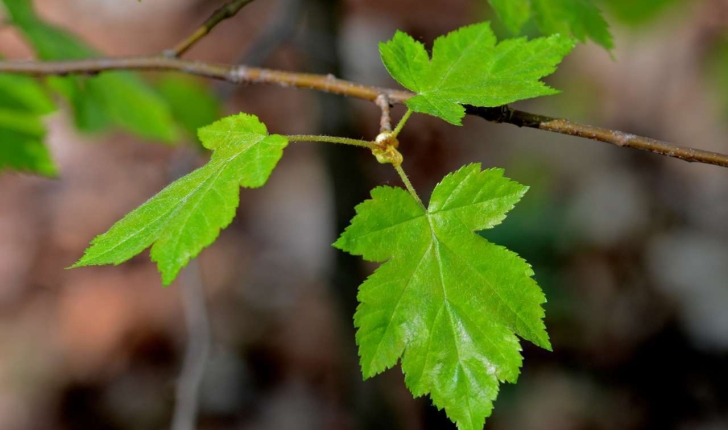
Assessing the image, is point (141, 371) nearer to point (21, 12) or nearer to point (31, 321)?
point (31, 321)

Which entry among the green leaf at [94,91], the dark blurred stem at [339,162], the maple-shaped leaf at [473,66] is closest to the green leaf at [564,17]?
the maple-shaped leaf at [473,66]

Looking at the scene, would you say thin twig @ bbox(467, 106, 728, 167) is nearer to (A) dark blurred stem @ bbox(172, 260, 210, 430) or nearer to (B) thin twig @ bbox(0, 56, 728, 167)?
(B) thin twig @ bbox(0, 56, 728, 167)

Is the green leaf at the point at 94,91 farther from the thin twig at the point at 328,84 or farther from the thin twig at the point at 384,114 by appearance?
the thin twig at the point at 384,114

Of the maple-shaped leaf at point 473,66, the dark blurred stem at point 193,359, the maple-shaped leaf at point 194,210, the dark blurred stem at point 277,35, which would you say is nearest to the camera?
the maple-shaped leaf at point 194,210

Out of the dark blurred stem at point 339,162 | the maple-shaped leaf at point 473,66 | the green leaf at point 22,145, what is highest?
the maple-shaped leaf at point 473,66

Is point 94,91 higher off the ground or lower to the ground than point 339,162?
higher

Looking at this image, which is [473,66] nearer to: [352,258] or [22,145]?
[22,145]

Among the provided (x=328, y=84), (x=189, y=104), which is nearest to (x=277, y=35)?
(x=189, y=104)
